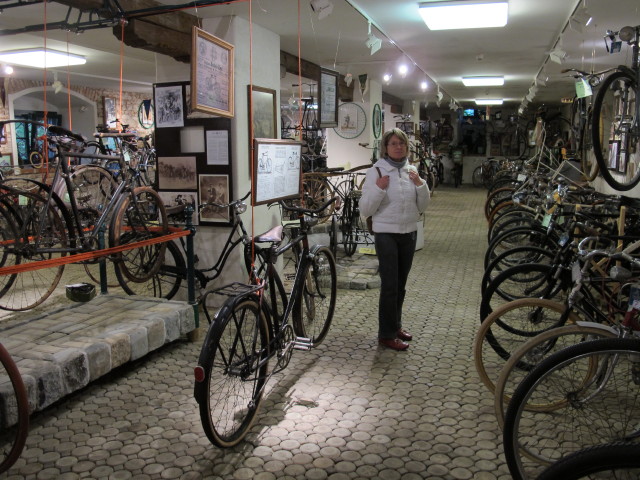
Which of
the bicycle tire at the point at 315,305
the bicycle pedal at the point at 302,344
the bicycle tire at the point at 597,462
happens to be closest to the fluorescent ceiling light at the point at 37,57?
the bicycle tire at the point at 315,305

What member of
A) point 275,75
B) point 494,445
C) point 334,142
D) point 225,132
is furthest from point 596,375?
point 334,142

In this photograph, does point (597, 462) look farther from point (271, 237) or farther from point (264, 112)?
point (264, 112)

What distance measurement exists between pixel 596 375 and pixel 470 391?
3.12 feet

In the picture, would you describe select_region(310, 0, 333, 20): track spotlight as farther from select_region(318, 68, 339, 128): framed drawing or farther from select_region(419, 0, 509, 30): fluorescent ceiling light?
select_region(318, 68, 339, 128): framed drawing

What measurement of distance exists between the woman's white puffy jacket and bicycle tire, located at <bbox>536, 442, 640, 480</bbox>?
2.42 meters

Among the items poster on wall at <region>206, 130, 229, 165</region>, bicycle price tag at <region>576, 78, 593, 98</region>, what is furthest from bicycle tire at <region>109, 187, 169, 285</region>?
bicycle price tag at <region>576, 78, 593, 98</region>

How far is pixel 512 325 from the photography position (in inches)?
131

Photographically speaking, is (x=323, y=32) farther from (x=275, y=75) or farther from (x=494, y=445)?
(x=494, y=445)

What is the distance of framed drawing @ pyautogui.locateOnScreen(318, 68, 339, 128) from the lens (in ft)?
19.7

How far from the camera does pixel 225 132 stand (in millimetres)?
4680

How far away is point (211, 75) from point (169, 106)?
→ 1.54 metres

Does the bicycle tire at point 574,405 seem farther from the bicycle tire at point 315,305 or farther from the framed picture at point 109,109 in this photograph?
the framed picture at point 109,109

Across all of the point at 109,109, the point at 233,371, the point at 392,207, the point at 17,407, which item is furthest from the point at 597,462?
the point at 109,109

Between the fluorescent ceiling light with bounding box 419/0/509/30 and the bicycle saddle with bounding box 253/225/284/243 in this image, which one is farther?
the fluorescent ceiling light with bounding box 419/0/509/30
